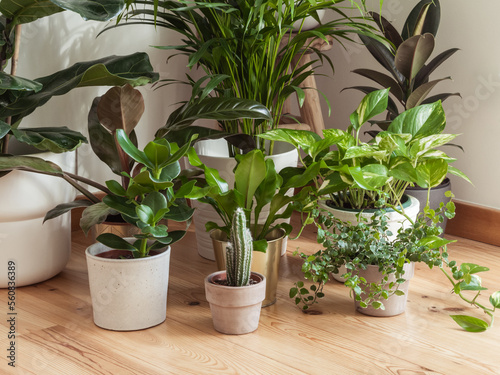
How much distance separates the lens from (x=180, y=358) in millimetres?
1236

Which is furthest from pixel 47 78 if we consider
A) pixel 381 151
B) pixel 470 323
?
pixel 470 323

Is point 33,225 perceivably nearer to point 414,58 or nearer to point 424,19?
point 414,58

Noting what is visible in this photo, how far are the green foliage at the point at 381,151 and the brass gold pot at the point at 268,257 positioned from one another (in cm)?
15

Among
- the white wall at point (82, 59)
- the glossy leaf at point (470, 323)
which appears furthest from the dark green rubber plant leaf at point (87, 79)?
the glossy leaf at point (470, 323)

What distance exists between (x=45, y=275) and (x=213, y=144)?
611 millimetres

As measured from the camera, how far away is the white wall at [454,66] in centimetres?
189

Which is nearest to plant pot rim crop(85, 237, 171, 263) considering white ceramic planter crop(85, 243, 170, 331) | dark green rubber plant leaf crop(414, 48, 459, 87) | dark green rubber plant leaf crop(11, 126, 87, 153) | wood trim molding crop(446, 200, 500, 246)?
white ceramic planter crop(85, 243, 170, 331)

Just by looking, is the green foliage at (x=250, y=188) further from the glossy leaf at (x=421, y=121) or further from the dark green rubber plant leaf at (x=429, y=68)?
the dark green rubber plant leaf at (x=429, y=68)

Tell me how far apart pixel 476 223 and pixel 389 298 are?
74 centimetres

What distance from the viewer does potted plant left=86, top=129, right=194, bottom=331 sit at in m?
1.22

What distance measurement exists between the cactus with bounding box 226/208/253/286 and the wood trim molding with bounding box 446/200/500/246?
3.33ft

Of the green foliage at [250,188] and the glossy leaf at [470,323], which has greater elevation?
the green foliage at [250,188]

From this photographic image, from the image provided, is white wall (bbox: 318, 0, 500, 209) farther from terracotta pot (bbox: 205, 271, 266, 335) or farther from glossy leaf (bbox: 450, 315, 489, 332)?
terracotta pot (bbox: 205, 271, 266, 335)

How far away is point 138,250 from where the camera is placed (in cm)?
134
